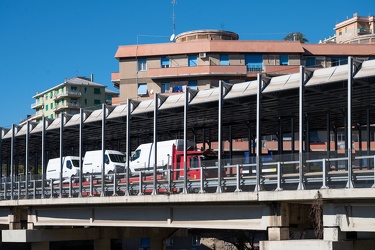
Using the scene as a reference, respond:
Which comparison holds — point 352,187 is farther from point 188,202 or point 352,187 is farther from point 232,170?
point 188,202

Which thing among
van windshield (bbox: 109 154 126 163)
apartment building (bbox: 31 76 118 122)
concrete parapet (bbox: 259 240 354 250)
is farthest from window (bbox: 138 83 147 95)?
concrete parapet (bbox: 259 240 354 250)

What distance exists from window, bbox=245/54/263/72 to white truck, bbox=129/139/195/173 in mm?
39754

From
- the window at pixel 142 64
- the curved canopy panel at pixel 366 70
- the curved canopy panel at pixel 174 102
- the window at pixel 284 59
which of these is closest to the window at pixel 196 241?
the window at pixel 142 64

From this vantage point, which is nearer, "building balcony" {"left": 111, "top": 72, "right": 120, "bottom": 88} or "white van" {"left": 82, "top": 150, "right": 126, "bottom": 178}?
"white van" {"left": 82, "top": 150, "right": 126, "bottom": 178}

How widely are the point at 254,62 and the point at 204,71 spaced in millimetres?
5541

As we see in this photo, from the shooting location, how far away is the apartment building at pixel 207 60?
8188 cm

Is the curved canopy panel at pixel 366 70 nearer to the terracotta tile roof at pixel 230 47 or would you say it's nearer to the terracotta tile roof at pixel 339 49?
the terracotta tile roof at pixel 230 47

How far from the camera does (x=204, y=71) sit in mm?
81250

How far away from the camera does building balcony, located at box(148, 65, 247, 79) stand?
8119 cm

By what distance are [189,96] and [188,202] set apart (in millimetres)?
5139

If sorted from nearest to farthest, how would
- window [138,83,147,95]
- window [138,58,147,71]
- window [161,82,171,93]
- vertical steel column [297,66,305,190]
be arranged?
vertical steel column [297,66,305,190]
window [161,82,171,93]
window [138,58,147,71]
window [138,83,147,95]

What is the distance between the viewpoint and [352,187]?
23.9 m

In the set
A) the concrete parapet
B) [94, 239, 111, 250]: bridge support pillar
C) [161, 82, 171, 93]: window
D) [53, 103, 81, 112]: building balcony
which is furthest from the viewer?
[53, 103, 81, 112]: building balcony

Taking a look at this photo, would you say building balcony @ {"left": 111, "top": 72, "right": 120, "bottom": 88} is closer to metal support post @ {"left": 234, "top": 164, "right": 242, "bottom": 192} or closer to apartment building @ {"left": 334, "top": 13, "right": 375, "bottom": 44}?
metal support post @ {"left": 234, "top": 164, "right": 242, "bottom": 192}
